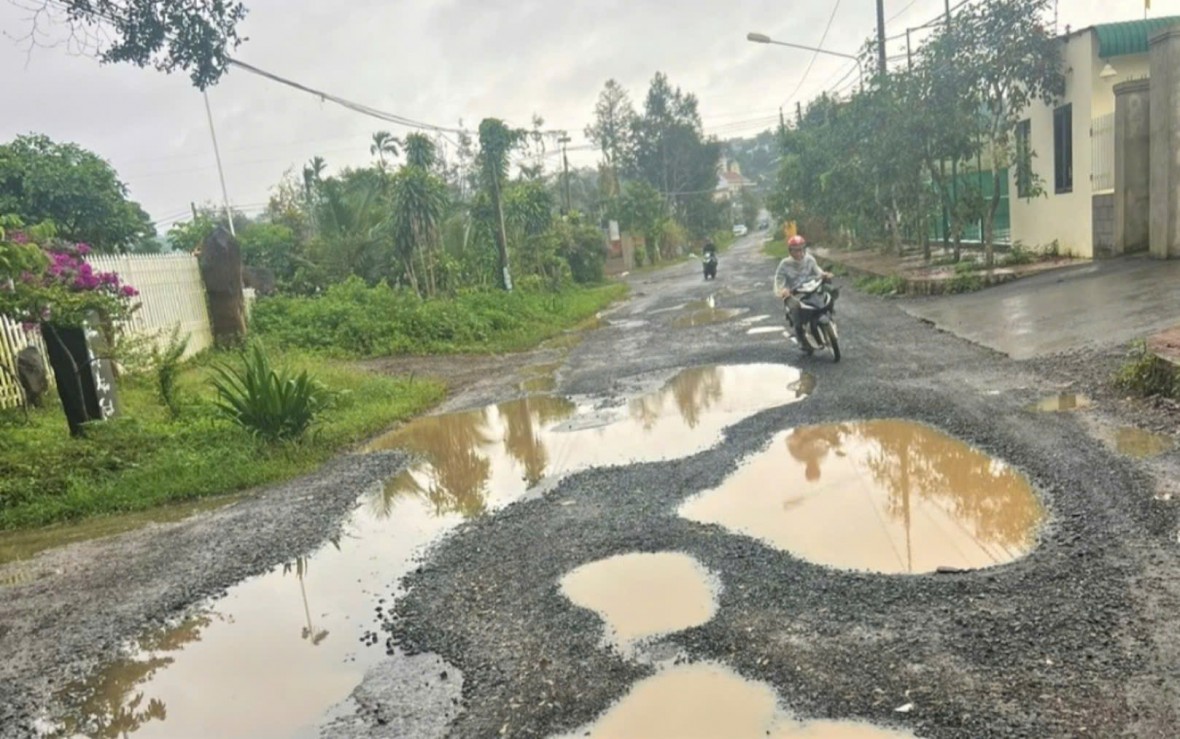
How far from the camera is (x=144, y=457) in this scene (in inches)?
299

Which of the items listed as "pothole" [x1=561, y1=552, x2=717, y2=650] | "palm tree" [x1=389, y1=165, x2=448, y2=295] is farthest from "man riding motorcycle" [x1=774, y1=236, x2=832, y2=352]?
"palm tree" [x1=389, y1=165, x2=448, y2=295]

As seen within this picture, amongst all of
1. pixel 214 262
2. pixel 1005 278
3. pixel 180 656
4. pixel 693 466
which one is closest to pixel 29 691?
pixel 180 656

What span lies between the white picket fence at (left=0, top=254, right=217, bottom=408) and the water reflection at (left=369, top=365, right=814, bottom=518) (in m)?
4.96

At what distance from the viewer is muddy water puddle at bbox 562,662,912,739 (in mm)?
2701

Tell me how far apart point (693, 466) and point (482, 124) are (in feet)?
58.4

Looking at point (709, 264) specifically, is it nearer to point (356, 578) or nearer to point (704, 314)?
point (704, 314)

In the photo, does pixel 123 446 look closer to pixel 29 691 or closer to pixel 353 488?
pixel 353 488

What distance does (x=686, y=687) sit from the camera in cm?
306

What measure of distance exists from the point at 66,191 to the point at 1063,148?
2093cm

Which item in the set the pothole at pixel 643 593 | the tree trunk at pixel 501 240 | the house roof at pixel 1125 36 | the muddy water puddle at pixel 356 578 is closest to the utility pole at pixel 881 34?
the house roof at pixel 1125 36

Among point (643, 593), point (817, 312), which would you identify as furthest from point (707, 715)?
point (817, 312)

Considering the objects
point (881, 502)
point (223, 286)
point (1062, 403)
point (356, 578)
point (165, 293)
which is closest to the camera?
point (356, 578)

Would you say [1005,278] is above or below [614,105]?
below

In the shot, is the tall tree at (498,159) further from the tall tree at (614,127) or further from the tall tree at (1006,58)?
the tall tree at (614,127)
